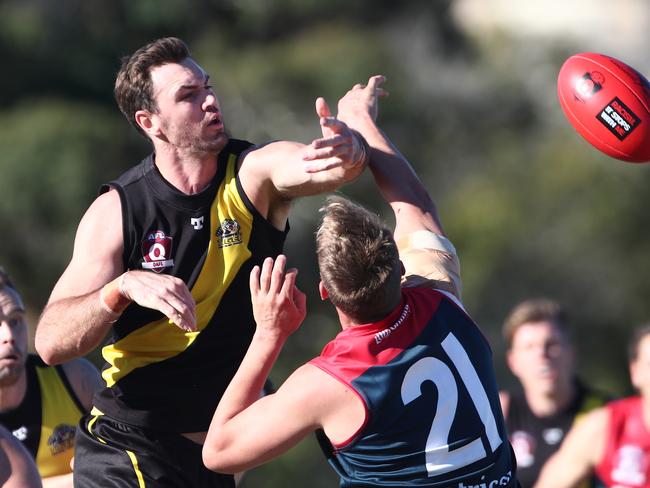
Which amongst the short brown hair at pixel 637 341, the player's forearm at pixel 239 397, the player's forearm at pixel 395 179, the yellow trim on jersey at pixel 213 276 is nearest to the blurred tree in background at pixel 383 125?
the short brown hair at pixel 637 341

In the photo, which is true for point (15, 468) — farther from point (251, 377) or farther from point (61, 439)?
point (251, 377)

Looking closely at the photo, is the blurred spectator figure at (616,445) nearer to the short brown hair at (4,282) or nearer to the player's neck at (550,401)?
the player's neck at (550,401)

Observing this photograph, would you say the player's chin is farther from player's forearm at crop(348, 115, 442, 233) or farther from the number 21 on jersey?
the number 21 on jersey

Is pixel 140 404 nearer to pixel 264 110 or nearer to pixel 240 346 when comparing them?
pixel 240 346

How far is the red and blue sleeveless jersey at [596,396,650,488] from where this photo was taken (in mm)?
7086

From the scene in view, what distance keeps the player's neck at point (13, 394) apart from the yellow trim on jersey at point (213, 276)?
1.66 m

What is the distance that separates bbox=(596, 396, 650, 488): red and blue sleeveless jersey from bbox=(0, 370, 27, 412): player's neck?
305 cm

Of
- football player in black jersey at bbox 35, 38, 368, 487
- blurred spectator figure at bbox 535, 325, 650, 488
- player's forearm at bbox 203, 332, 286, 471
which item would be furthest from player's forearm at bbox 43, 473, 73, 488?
blurred spectator figure at bbox 535, 325, 650, 488

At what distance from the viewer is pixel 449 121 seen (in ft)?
86.4

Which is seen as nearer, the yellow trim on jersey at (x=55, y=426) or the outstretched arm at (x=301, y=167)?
the outstretched arm at (x=301, y=167)

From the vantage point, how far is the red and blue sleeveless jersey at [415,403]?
4.40 m

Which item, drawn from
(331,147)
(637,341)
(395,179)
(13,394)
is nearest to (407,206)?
(395,179)

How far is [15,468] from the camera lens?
5605mm

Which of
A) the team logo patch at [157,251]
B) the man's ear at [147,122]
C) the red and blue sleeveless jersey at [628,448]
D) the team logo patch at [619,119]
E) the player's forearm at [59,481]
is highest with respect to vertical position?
the man's ear at [147,122]
